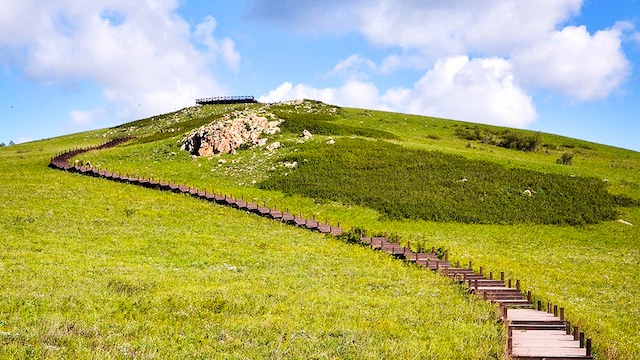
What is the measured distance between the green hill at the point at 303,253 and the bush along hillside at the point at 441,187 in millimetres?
277

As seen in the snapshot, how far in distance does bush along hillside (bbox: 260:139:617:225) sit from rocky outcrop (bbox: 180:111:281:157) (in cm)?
1016

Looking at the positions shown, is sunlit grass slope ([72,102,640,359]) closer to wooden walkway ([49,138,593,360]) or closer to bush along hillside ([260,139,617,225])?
bush along hillside ([260,139,617,225])

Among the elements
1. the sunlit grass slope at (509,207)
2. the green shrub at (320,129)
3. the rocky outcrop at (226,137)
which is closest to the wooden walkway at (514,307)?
the sunlit grass slope at (509,207)

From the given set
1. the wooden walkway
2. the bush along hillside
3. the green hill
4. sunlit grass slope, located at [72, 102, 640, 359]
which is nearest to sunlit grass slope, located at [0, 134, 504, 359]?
the green hill

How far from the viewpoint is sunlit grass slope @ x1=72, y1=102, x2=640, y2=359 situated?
28672mm

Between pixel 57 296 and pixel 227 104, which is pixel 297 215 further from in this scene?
pixel 227 104

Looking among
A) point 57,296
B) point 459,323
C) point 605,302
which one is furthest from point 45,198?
point 605,302

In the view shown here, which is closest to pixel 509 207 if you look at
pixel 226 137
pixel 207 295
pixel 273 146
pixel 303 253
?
pixel 303 253

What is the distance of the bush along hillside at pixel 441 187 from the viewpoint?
52656 millimetres

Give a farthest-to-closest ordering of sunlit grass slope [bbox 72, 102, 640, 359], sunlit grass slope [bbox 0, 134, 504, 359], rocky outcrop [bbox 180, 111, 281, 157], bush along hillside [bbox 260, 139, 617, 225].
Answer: rocky outcrop [bbox 180, 111, 281, 157] → bush along hillside [bbox 260, 139, 617, 225] → sunlit grass slope [bbox 72, 102, 640, 359] → sunlit grass slope [bbox 0, 134, 504, 359]

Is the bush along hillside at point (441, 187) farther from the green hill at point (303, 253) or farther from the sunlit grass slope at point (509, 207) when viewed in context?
the sunlit grass slope at point (509, 207)

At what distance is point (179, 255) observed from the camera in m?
30.3

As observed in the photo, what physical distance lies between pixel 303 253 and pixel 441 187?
3114 cm

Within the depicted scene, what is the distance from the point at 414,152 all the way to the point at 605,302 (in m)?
48.7
